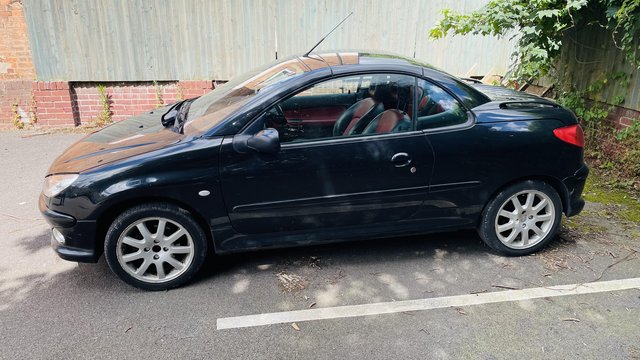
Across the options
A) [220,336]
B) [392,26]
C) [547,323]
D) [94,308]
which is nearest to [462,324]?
[547,323]

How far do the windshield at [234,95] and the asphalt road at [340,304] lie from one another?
119 centimetres

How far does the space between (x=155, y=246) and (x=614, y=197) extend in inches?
187

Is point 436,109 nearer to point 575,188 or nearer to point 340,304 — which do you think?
point 575,188

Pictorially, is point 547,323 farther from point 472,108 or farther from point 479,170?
point 472,108

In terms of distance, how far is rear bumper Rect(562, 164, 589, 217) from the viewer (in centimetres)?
368

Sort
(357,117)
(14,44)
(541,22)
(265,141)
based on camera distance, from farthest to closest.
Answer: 1. (14,44)
2. (541,22)
3. (357,117)
4. (265,141)

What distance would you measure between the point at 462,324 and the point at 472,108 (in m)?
1.62

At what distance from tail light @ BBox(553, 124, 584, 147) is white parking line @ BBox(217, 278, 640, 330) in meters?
1.11

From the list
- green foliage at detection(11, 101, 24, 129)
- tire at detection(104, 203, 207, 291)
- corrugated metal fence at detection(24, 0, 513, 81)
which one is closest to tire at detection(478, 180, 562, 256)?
tire at detection(104, 203, 207, 291)

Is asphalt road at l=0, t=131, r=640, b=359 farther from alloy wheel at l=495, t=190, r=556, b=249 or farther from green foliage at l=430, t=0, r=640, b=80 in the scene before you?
green foliage at l=430, t=0, r=640, b=80

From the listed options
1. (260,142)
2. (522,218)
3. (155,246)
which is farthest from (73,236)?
(522,218)

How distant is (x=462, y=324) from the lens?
2.99 meters

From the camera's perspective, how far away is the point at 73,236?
318 cm

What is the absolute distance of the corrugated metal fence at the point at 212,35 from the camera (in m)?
7.53
